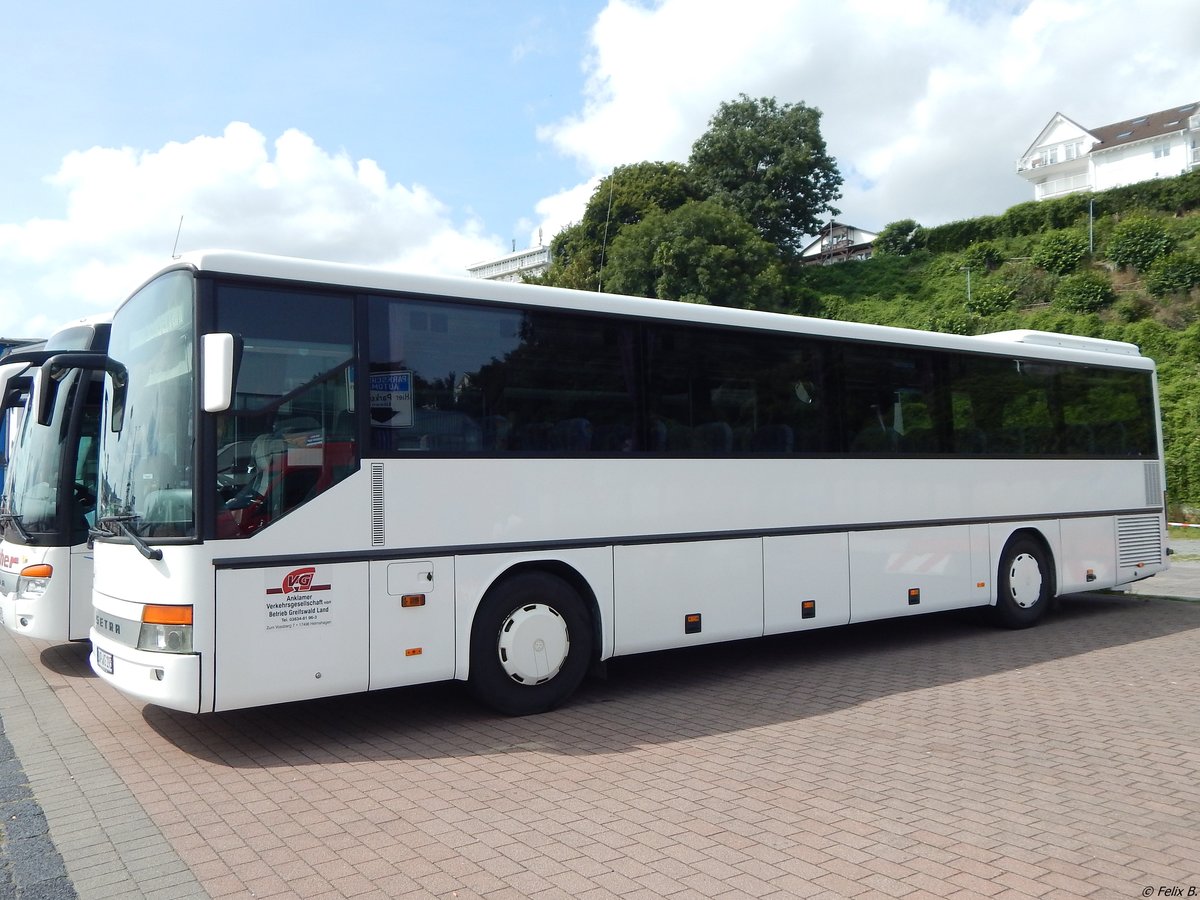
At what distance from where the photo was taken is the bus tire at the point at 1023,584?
11.5 m

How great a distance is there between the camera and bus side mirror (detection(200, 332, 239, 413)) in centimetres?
577

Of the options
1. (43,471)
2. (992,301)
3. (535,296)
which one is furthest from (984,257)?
(43,471)

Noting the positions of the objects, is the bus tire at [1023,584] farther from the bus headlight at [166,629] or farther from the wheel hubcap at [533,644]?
the bus headlight at [166,629]

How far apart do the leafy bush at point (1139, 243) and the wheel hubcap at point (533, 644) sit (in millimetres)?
40605

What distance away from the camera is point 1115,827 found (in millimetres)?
5070

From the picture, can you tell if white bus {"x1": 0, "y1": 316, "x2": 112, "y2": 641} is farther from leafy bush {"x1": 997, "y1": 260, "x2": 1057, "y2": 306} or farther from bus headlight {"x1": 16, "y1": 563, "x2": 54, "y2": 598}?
leafy bush {"x1": 997, "y1": 260, "x2": 1057, "y2": 306}

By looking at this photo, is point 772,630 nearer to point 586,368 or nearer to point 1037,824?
point 586,368

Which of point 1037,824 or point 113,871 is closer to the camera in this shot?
point 113,871

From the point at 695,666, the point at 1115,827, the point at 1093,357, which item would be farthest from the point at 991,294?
the point at 1115,827

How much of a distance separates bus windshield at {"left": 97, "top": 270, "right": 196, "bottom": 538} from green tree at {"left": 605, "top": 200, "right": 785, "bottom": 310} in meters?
34.3

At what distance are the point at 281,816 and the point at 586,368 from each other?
401 cm

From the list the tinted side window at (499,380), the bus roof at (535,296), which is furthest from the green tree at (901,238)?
the tinted side window at (499,380)

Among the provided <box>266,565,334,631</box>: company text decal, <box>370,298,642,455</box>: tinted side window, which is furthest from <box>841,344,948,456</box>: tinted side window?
<box>266,565,334,631</box>: company text decal

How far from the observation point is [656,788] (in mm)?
5750
